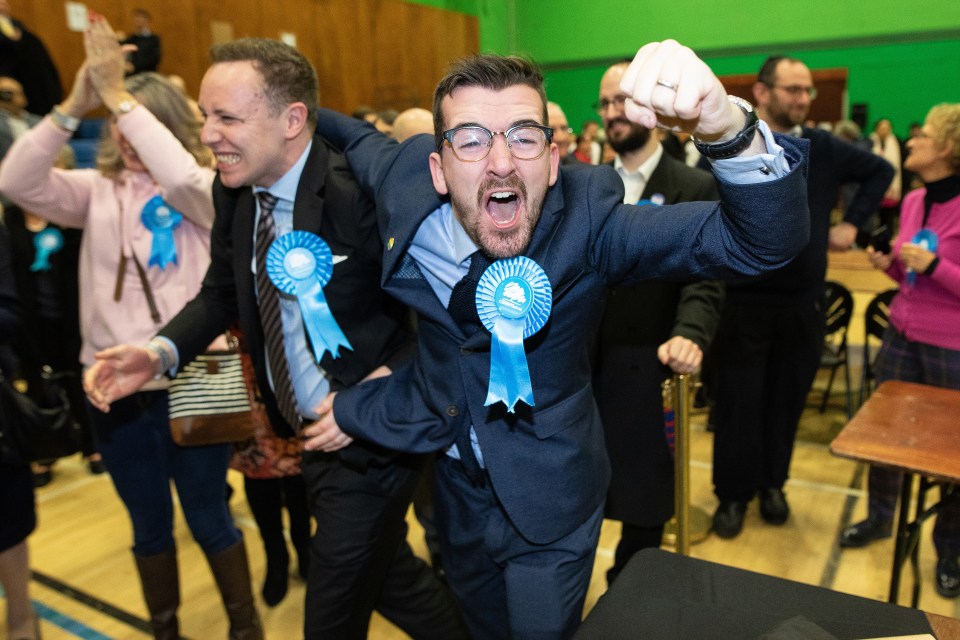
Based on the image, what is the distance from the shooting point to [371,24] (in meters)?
12.0

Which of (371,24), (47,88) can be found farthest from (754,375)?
(371,24)

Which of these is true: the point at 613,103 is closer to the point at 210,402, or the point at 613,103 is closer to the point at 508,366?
the point at 508,366

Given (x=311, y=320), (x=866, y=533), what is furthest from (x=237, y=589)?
(x=866, y=533)

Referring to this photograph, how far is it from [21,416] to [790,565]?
2895 millimetres

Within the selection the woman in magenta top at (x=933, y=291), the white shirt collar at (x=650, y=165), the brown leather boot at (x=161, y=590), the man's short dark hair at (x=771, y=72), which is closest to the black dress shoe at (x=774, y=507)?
the woman in magenta top at (x=933, y=291)

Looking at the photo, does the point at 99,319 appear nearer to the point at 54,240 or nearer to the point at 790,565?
the point at 54,240

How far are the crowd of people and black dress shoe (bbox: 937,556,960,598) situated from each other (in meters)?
0.02

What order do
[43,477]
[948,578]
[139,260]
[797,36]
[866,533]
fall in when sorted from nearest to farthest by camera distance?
[139,260] < [948,578] < [866,533] < [43,477] < [797,36]

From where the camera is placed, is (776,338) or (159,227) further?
(776,338)

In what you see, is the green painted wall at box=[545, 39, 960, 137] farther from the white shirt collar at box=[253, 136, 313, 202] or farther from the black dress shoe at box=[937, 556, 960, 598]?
the white shirt collar at box=[253, 136, 313, 202]

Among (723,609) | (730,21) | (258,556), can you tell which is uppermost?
(730,21)

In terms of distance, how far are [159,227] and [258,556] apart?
1.68m

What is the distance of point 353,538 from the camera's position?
1.79 m

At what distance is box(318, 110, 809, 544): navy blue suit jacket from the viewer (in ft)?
4.10
